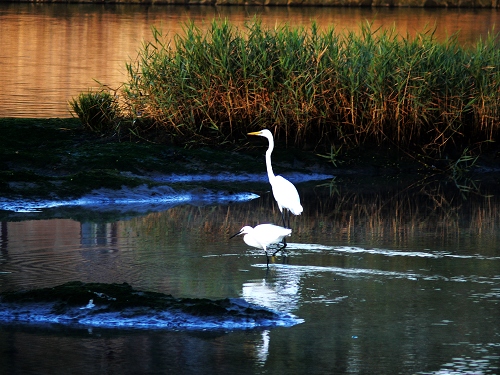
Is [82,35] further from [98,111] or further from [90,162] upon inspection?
[90,162]

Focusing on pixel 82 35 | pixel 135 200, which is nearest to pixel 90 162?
pixel 135 200

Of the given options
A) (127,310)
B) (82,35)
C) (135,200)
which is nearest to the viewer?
(127,310)

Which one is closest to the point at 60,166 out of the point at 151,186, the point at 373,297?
the point at 151,186

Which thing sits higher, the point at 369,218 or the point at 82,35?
the point at 82,35

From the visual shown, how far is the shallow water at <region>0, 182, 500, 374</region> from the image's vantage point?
6.37 m

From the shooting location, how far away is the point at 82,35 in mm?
38281

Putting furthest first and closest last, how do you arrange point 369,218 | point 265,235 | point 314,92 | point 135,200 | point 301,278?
1. point 314,92
2. point 135,200
3. point 369,218
4. point 265,235
5. point 301,278

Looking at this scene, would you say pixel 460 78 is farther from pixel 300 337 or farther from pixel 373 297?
pixel 300 337

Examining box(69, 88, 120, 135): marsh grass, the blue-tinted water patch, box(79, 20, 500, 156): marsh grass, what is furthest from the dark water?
the blue-tinted water patch

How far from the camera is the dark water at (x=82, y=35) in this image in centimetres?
2156

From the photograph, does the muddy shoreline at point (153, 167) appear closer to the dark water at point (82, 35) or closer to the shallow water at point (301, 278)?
the shallow water at point (301, 278)

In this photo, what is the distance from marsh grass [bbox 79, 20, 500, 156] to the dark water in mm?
955

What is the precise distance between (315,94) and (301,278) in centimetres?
616

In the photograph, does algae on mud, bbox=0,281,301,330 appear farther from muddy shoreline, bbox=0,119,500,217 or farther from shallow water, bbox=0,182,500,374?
muddy shoreline, bbox=0,119,500,217
